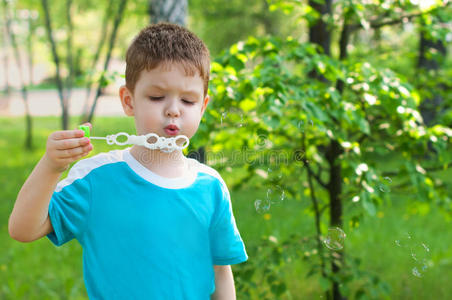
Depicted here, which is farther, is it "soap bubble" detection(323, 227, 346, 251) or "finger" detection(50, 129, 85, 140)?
"soap bubble" detection(323, 227, 346, 251)

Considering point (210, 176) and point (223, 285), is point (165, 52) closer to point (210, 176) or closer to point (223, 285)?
point (210, 176)

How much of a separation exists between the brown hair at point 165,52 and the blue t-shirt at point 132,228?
0.95 feet

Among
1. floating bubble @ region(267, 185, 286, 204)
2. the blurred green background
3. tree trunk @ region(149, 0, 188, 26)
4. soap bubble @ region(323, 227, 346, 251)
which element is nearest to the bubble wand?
the blurred green background

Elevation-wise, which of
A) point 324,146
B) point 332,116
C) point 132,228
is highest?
point 132,228

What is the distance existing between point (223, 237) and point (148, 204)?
0.88 feet

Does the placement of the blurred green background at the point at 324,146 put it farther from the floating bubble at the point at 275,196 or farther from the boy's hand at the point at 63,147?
the boy's hand at the point at 63,147

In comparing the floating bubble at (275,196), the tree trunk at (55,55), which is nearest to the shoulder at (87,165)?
the floating bubble at (275,196)

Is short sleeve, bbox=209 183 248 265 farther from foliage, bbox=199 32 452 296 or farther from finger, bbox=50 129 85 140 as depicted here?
foliage, bbox=199 32 452 296

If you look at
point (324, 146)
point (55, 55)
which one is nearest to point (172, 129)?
point (324, 146)

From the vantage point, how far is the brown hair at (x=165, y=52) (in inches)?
51.8

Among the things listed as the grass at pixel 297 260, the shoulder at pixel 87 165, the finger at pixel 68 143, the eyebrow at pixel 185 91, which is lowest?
the grass at pixel 297 260

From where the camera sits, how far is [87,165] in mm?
1353

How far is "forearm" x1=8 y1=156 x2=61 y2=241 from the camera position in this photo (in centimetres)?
115

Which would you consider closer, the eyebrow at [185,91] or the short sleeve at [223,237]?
the eyebrow at [185,91]
